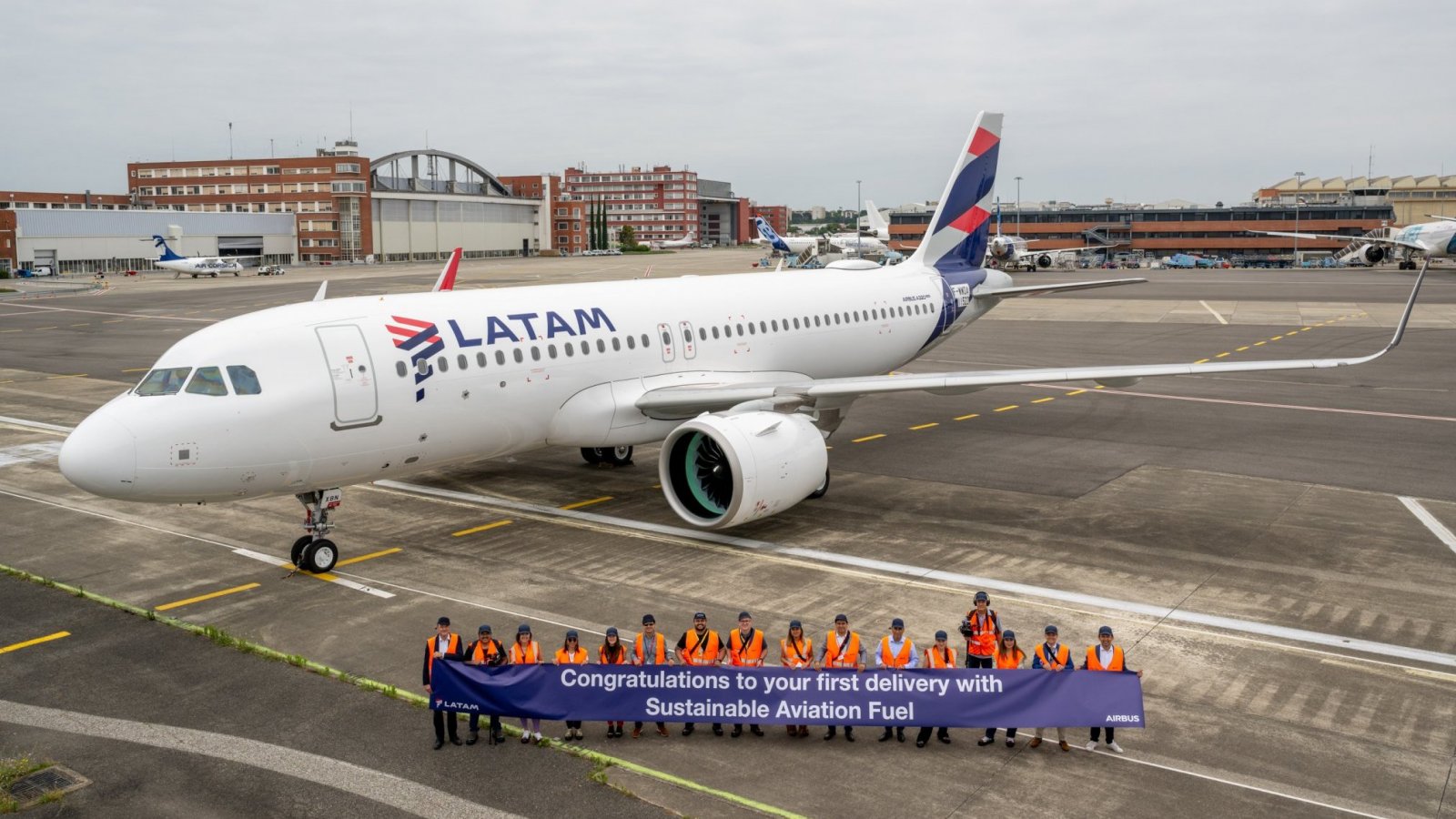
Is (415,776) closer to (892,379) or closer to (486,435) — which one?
(486,435)

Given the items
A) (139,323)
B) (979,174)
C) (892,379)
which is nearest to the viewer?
(892,379)

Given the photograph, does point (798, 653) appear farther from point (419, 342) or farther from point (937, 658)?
point (419, 342)

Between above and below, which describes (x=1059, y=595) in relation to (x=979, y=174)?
below

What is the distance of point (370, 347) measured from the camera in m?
18.3

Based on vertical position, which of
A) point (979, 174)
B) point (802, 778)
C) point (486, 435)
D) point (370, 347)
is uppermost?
point (979, 174)

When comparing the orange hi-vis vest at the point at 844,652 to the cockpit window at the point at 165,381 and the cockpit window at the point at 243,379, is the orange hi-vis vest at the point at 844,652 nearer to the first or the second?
the cockpit window at the point at 243,379

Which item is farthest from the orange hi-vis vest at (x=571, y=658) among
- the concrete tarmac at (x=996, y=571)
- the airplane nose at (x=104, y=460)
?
the airplane nose at (x=104, y=460)

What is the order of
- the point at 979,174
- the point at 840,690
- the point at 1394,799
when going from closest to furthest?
the point at 1394,799 → the point at 840,690 → the point at 979,174

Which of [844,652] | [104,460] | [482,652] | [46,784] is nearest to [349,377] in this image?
[104,460]

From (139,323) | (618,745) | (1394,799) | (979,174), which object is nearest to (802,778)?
(618,745)

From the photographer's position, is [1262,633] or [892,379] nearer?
[1262,633]

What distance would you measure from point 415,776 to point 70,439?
879 centimetres

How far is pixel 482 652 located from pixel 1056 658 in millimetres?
6530

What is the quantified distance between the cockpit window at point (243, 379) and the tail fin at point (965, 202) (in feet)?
66.9
